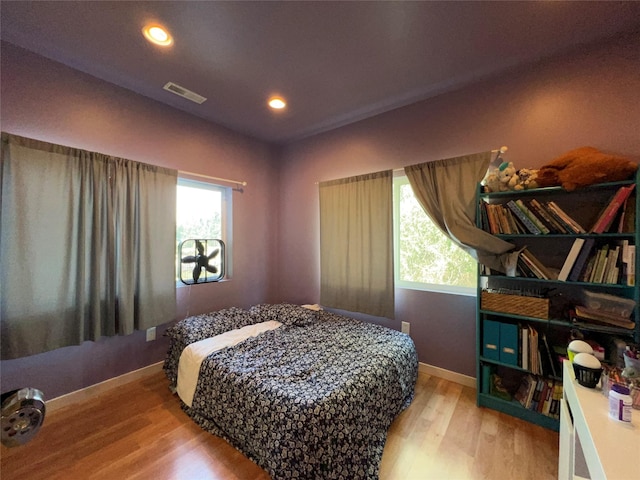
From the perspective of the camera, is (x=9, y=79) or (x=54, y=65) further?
(x=54, y=65)

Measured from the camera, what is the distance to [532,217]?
68.4 inches

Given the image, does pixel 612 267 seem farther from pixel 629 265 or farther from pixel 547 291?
pixel 547 291

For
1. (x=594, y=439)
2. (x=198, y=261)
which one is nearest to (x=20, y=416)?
(x=594, y=439)

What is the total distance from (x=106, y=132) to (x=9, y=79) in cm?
53

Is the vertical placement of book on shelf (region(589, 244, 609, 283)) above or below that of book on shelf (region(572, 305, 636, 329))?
above

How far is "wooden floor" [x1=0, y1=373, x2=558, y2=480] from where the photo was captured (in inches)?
54.2

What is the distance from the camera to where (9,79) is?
5.50 ft

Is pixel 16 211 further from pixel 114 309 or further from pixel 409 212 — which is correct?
pixel 409 212

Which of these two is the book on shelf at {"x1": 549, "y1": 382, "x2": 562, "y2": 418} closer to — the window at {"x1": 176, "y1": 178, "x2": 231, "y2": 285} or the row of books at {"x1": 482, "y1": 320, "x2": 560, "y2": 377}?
the row of books at {"x1": 482, "y1": 320, "x2": 560, "y2": 377}

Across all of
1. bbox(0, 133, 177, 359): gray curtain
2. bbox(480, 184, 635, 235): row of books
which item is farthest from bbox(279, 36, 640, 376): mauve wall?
bbox(0, 133, 177, 359): gray curtain

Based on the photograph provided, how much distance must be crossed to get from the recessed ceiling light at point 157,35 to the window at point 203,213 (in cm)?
120

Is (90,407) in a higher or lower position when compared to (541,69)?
lower

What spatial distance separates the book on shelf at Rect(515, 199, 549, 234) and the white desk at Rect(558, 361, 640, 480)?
89 cm

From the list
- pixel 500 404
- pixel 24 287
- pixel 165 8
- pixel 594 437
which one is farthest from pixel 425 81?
pixel 24 287
